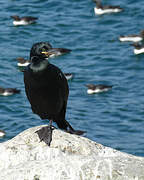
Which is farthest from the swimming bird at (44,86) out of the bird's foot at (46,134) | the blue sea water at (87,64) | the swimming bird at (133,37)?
the swimming bird at (133,37)

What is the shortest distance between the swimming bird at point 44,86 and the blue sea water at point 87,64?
24.8ft

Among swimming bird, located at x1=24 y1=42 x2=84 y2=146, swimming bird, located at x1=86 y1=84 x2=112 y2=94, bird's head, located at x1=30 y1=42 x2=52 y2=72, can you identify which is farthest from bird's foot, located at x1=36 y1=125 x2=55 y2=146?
swimming bird, located at x1=86 y1=84 x2=112 y2=94

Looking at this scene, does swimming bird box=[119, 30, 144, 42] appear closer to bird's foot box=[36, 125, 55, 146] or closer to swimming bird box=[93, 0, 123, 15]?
swimming bird box=[93, 0, 123, 15]

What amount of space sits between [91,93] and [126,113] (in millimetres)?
1644

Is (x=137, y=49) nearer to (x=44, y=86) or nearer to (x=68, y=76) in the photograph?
(x=68, y=76)

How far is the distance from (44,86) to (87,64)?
14.3 meters

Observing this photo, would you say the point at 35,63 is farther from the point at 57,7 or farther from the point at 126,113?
the point at 57,7

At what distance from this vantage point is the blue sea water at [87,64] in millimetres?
19375

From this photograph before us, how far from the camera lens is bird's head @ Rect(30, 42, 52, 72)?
30.2 feet

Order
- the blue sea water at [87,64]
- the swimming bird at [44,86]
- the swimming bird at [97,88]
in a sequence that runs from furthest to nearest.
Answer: the swimming bird at [97,88] → the blue sea water at [87,64] → the swimming bird at [44,86]

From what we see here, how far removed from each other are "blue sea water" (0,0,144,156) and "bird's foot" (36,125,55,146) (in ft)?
24.6

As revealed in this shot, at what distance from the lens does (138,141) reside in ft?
59.2

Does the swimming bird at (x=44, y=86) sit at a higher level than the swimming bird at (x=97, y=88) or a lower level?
higher

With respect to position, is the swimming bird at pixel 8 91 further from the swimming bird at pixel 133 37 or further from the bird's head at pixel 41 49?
the bird's head at pixel 41 49
